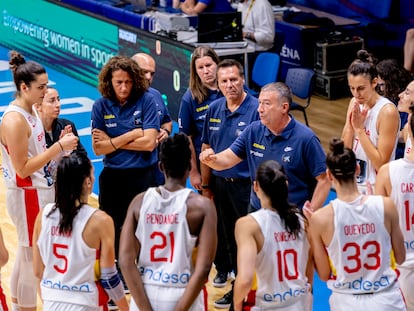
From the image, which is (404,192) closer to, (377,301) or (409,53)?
(377,301)

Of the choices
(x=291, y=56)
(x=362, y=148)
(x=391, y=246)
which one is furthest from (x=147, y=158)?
(x=291, y=56)

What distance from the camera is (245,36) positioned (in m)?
12.5

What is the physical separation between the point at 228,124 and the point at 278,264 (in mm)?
2093

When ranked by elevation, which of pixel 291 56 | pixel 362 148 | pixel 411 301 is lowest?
pixel 291 56

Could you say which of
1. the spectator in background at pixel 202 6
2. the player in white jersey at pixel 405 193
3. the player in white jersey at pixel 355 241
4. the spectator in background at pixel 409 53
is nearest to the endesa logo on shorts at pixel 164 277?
the player in white jersey at pixel 355 241

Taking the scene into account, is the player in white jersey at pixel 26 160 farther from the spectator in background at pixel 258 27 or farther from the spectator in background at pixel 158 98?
the spectator in background at pixel 258 27

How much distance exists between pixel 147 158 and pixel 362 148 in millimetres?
1670

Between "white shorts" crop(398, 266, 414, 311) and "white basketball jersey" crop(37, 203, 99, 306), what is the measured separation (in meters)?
1.95

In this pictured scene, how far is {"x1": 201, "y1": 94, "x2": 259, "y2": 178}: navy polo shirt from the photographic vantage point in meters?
6.62

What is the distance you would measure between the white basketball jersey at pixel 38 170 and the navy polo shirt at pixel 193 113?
1.32 meters

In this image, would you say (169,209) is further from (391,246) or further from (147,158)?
(147,158)

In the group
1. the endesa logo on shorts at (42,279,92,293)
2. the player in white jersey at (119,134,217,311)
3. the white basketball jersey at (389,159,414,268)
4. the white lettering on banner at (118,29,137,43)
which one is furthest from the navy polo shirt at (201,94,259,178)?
the white lettering on banner at (118,29,137,43)

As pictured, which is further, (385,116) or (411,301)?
(385,116)

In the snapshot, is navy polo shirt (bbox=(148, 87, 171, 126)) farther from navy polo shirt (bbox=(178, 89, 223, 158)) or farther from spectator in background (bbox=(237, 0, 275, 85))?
spectator in background (bbox=(237, 0, 275, 85))
